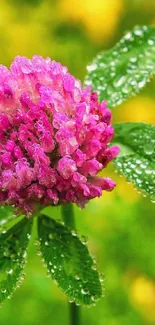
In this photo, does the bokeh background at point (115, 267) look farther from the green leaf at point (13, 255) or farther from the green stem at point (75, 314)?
→ the green leaf at point (13, 255)

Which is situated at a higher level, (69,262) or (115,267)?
(69,262)

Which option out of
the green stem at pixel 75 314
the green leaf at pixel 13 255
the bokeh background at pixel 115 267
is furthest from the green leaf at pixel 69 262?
the bokeh background at pixel 115 267

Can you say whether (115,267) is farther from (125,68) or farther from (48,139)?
(48,139)

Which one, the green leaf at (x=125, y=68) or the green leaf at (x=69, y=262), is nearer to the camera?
the green leaf at (x=69, y=262)

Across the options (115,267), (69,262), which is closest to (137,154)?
(69,262)

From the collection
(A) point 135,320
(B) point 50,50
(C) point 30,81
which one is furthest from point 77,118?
(B) point 50,50

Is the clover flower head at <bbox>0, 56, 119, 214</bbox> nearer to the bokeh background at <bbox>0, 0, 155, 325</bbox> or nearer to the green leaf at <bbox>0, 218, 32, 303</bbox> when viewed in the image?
the green leaf at <bbox>0, 218, 32, 303</bbox>
